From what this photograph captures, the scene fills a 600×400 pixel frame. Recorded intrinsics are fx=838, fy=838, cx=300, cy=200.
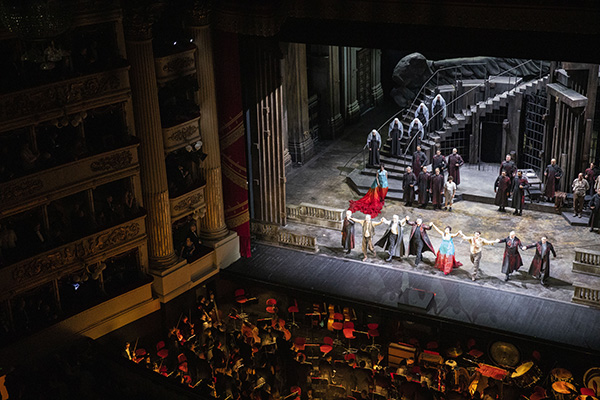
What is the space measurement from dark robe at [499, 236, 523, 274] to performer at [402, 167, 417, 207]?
4114 mm

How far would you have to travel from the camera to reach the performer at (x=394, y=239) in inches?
757

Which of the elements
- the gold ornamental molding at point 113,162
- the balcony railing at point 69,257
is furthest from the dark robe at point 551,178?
the gold ornamental molding at point 113,162

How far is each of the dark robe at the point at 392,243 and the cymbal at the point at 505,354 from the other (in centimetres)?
349

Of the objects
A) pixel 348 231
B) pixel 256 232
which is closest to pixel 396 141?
pixel 348 231

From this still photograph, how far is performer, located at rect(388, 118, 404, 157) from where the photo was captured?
24.3 m

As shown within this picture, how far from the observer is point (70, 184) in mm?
15680

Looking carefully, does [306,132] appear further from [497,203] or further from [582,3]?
[582,3]

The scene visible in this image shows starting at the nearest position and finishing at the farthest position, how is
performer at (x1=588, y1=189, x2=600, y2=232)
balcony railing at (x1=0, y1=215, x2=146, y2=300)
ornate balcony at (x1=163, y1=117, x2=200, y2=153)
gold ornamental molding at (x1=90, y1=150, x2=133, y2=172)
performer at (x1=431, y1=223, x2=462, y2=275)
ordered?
1. balcony railing at (x1=0, y1=215, x2=146, y2=300)
2. gold ornamental molding at (x1=90, y1=150, x2=133, y2=172)
3. ornate balcony at (x1=163, y1=117, x2=200, y2=153)
4. performer at (x1=431, y1=223, x2=462, y2=275)
5. performer at (x1=588, y1=189, x2=600, y2=232)

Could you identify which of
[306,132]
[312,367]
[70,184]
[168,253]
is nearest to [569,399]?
[312,367]

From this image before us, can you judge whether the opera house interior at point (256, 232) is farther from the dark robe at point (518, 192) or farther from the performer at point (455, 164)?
the performer at point (455, 164)

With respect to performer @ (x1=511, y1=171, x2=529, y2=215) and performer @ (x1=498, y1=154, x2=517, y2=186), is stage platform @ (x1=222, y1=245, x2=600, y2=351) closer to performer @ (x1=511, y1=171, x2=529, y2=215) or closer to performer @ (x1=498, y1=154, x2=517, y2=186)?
performer @ (x1=511, y1=171, x2=529, y2=215)

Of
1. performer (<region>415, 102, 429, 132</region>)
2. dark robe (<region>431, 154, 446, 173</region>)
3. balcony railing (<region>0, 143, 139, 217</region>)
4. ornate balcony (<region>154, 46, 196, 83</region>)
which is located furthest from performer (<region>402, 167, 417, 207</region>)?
balcony railing (<region>0, 143, 139, 217</region>)

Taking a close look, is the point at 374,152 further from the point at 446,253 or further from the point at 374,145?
the point at 446,253

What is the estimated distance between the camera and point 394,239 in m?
19.4
